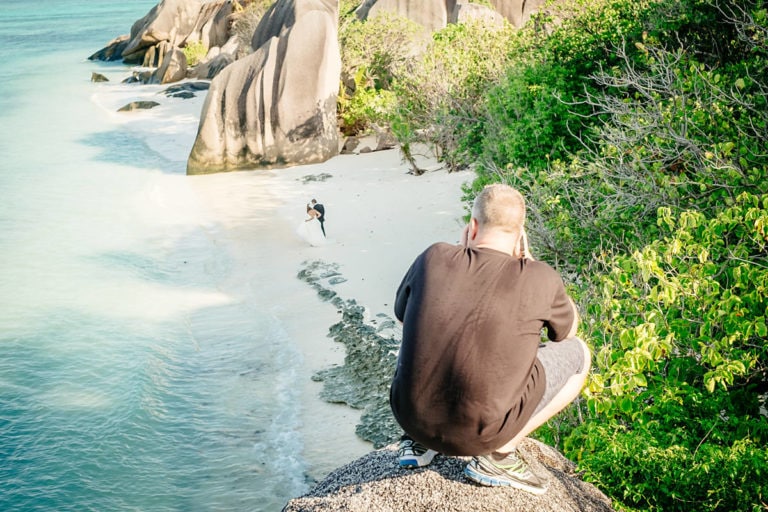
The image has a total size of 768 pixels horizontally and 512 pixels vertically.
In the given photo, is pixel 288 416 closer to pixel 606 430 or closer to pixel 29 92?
pixel 606 430

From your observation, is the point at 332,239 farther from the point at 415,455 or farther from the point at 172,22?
the point at 172,22

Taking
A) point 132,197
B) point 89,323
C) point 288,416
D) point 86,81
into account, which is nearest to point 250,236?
point 89,323

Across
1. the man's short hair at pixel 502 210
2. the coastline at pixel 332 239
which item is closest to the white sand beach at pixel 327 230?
the coastline at pixel 332 239

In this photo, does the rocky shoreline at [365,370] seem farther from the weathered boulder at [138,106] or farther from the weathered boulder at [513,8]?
the weathered boulder at [138,106]

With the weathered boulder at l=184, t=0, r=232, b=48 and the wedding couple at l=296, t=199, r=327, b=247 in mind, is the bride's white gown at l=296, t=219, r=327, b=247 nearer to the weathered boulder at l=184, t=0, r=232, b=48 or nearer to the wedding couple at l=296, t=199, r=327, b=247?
the wedding couple at l=296, t=199, r=327, b=247

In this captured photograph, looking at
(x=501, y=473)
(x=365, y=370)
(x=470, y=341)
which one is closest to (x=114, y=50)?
(x=365, y=370)

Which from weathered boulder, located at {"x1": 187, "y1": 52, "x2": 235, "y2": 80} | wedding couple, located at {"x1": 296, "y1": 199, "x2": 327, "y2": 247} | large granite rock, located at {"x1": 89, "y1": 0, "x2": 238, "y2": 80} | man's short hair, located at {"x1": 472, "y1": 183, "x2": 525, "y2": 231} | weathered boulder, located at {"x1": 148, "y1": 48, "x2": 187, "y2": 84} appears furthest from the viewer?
large granite rock, located at {"x1": 89, "y1": 0, "x2": 238, "y2": 80}

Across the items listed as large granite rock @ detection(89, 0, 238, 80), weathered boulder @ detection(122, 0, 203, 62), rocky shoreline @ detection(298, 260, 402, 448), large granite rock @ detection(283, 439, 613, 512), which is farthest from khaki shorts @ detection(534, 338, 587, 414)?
weathered boulder @ detection(122, 0, 203, 62)

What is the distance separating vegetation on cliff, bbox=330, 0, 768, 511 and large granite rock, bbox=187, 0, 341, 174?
801 cm

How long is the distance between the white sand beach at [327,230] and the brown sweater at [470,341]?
4.60 m

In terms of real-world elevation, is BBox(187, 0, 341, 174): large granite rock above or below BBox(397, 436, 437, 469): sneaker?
below

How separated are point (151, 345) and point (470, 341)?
926 cm

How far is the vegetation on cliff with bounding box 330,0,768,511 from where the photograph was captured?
485 cm

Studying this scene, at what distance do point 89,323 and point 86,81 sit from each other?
31608 mm
